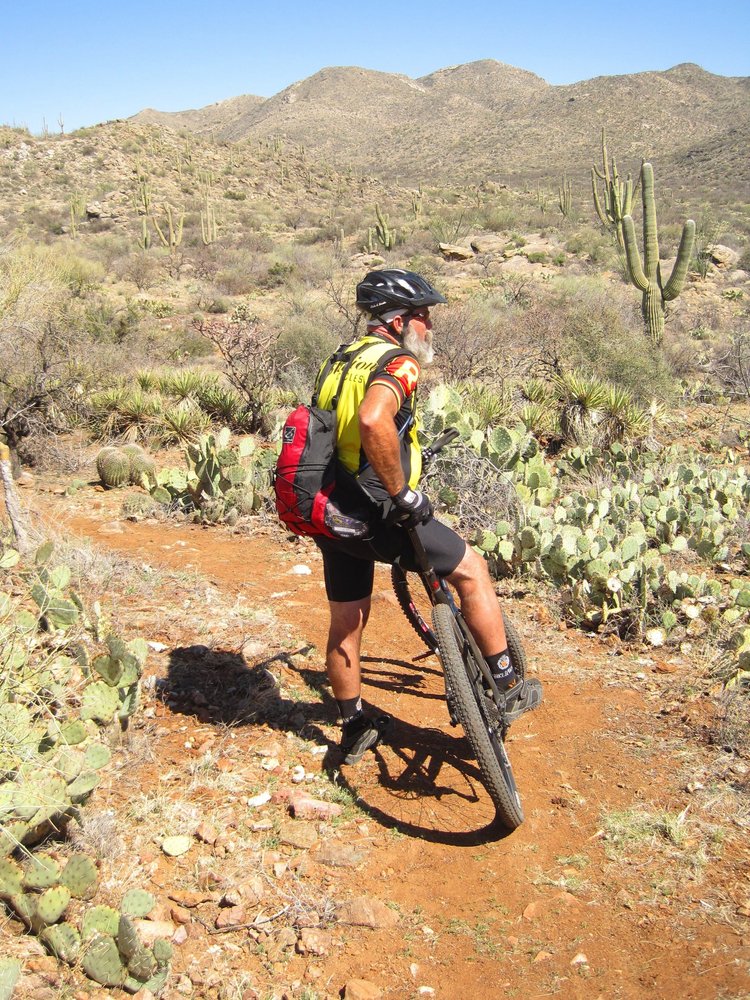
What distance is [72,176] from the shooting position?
40969 mm

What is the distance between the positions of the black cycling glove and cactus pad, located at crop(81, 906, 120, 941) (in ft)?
5.12

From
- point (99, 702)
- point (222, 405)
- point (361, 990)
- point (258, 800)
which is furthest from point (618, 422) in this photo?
point (361, 990)

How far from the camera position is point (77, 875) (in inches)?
104

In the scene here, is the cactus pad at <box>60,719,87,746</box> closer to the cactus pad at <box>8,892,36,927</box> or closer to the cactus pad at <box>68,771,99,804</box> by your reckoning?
the cactus pad at <box>68,771,99,804</box>

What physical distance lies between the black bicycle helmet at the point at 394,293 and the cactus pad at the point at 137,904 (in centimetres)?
216

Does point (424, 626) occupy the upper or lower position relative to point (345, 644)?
lower

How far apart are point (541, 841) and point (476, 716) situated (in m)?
0.60

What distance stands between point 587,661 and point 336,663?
1.84m

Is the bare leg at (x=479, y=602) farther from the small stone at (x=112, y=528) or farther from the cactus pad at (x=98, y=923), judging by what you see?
the small stone at (x=112, y=528)

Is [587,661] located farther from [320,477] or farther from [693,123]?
[693,123]

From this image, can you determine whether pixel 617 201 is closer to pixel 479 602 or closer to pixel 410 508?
pixel 479 602

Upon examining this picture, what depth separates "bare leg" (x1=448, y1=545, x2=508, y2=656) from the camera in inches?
128

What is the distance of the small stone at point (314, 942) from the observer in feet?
8.61

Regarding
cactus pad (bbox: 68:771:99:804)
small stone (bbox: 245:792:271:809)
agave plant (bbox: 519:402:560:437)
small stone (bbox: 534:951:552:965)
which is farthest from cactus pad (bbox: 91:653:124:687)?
agave plant (bbox: 519:402:560:437)
